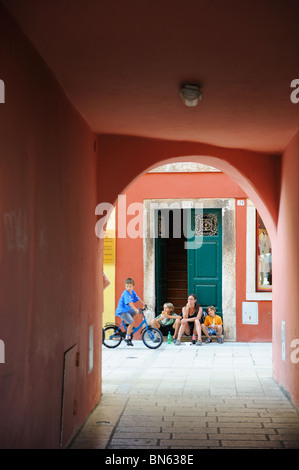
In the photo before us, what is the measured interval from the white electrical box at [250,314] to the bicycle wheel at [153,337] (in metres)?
1.76

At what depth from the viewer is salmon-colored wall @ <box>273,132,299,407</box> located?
229 inches

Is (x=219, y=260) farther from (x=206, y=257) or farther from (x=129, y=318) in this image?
(x=129, y=318)

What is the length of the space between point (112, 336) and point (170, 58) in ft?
24.6

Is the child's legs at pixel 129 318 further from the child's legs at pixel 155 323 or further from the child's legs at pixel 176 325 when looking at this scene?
the child's legs at pixel 176 325

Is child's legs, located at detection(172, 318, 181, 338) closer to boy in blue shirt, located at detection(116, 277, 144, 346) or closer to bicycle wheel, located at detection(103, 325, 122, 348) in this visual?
boy in blue shirt, located at detection(116, 277, 144, 346)

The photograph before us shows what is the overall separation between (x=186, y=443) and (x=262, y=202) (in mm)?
3227

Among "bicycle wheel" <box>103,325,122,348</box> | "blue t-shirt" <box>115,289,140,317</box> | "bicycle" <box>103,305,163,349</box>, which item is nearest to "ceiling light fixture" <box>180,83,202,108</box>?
"blue t-shirt" <box>115,289,140,317</box>

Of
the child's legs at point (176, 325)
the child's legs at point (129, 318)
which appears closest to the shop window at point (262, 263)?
the child's legs at point (176, 325)

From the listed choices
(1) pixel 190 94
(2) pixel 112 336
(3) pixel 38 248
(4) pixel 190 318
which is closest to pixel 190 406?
(3) pixel 38 248

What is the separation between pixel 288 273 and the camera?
20.6 feet

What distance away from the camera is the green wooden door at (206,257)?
1130 cm

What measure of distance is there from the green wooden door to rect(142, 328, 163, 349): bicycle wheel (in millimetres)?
1356

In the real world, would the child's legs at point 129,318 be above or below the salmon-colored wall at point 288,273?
below
